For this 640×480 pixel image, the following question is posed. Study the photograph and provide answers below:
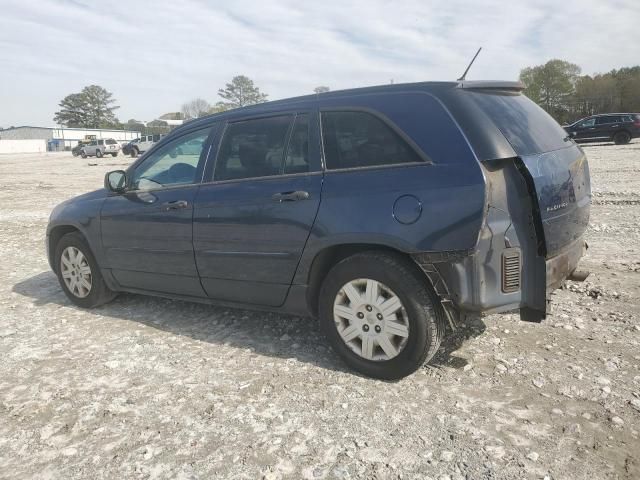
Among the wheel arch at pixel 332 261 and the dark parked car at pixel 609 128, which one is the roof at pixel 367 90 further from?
the dark parked car at pixel 609 128

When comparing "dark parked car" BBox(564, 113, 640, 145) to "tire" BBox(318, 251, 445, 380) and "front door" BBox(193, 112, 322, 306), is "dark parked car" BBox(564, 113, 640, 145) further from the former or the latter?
"tire" BBox(318, 251, 445, 380)

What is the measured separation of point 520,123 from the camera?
325 cm

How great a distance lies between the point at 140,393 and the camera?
3.34 metres

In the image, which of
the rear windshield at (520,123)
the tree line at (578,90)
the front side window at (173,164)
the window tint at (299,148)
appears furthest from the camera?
the tree line at (578,90)

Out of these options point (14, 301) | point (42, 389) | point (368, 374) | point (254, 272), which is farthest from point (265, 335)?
point (14, 301)

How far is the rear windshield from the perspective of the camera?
3.12 metres

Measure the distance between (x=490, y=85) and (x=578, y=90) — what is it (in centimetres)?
6249

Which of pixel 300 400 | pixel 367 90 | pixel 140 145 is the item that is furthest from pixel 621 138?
pixel 140 145

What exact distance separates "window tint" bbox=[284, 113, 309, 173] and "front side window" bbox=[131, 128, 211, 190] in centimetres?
91

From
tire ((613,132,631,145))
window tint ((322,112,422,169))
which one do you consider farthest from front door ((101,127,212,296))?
A: tire ((613,132,631,145))

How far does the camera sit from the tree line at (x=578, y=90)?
173ft

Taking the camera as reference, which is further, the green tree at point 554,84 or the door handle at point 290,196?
the green tree at point 554,84

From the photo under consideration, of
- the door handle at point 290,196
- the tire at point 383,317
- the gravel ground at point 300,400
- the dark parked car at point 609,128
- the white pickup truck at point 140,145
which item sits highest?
the white pickup truck at point 140,145

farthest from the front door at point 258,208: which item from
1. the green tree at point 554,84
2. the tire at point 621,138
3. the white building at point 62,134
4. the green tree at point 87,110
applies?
the green tree at point 87,110
